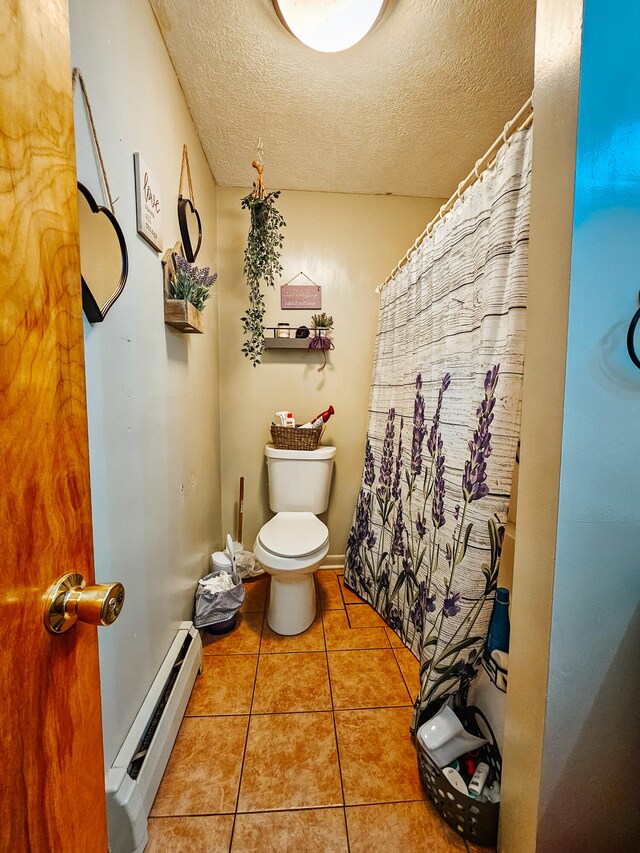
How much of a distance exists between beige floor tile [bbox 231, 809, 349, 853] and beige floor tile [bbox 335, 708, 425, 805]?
0.27ft

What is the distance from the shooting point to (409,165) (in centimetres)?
190

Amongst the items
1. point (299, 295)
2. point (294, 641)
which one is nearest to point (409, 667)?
point (294, 641)

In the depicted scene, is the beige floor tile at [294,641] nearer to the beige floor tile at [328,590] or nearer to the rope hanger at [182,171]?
the beige floor tile at [328,590]

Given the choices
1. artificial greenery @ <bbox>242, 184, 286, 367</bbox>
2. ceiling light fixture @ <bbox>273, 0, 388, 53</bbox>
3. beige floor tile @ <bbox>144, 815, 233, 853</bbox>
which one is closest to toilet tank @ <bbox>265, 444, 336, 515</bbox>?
artificial greenery @ <bbox>242, 184, 286, 367</bbox>

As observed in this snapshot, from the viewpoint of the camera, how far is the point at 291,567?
158 centimetres

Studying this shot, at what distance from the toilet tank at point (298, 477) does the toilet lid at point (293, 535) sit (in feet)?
0.30

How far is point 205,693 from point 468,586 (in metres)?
1.11

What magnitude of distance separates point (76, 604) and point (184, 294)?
3.72ft

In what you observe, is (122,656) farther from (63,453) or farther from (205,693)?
(63,453)

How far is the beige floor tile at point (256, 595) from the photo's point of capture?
6.36 feet

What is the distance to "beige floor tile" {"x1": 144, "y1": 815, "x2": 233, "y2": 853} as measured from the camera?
917mm

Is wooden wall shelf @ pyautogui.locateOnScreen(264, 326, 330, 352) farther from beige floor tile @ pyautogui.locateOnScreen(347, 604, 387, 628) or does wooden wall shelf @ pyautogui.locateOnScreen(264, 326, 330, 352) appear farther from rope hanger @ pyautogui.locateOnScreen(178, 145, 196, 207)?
beige floor tile @ pyautogui.locateOnScreen(347, 604, 387, 628)

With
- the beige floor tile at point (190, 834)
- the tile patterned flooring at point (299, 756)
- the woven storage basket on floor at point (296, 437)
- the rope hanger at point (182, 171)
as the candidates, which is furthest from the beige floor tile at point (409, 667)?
the rope hanger at point (182, 171)

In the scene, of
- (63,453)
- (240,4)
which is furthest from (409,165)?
(63,453)
